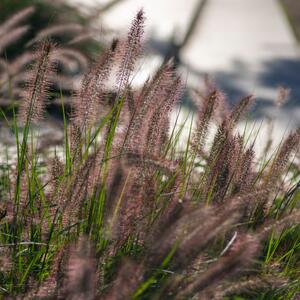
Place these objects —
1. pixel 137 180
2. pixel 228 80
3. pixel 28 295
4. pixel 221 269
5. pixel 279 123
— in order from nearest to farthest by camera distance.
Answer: pixel 221 269
pixel 28 295
pixel 137 180
pixel 279 123
pixel 228 80

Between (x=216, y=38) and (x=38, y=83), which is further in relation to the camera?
(x=216, y=38)

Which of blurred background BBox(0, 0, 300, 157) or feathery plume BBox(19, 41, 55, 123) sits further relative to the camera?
blurred background BBox(0, 0, 300, 157)

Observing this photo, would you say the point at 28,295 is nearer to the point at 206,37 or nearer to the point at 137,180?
the point at 137,180

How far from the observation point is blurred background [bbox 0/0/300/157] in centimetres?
630

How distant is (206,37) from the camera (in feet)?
29.7

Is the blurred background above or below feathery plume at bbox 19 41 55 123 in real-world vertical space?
above

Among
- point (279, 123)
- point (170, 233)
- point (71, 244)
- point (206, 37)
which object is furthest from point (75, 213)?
point (206, 37)

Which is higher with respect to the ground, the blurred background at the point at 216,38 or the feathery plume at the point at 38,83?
the blurred background at the point at 216,38

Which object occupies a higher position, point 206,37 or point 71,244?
point 206,37

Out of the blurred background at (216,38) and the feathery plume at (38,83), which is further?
the blurred background at (216,38)

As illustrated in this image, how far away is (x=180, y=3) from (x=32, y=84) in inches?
318

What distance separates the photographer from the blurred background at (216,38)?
630 cm

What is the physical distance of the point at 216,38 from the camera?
9.08 metres

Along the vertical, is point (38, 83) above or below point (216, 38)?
below
